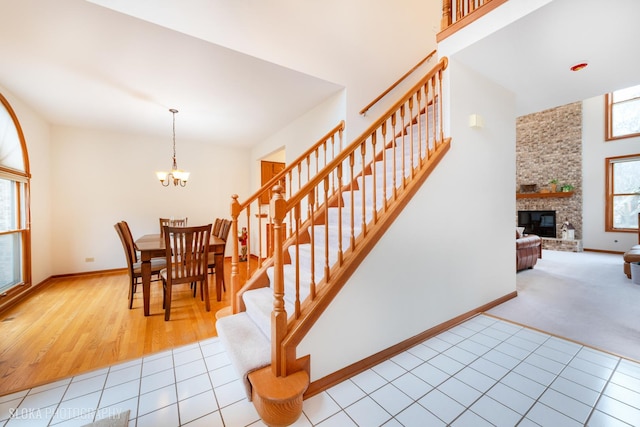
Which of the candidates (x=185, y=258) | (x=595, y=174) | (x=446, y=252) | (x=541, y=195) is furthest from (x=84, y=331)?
(x=595, y=174)

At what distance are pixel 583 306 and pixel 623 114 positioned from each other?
6835 mm

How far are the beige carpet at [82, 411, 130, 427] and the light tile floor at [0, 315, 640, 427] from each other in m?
0.03

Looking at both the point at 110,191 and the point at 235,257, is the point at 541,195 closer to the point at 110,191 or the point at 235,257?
the point at 235,257

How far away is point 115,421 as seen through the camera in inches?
57.1

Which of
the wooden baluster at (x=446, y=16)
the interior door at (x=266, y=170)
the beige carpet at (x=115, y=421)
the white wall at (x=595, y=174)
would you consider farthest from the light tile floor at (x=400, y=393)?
the white wall at (x=595, y=174)

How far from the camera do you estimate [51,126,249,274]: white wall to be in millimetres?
4578

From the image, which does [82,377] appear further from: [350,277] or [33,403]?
[350,277]

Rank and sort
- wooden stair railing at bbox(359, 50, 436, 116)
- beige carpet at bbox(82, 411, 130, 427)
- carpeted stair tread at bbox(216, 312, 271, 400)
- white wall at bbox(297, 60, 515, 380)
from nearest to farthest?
beige carpet at bbox(82, 411, 130, 427) < carpeted stair tread at bbox(216, 312, 271, 400) < white wall at bbox(297, 60, 515, 380) < wooden stair railing at bbox(359, 50, 436, 116)

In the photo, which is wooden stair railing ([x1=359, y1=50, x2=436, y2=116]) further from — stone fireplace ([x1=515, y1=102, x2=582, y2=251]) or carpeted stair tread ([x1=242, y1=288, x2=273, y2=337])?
stone fireplace ([x1=515, y1=102, x2=582, y2=251])

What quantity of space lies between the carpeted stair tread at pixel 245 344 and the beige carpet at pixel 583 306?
262cm

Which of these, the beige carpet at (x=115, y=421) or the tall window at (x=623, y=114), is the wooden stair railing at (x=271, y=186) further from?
the tall window at (x=623, y=114)

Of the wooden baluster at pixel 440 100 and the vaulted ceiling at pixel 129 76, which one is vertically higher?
the vaulted ceiling at pixel 129 76

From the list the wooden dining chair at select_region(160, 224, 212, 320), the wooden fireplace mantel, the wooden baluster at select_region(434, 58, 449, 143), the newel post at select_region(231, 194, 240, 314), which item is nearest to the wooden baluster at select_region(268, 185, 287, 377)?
the newel post at select_region(231, 194, 240, 314)

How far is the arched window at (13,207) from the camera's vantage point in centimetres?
326
